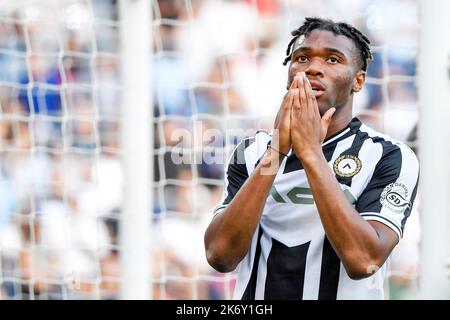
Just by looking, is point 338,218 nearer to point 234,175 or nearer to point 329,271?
point 329,271

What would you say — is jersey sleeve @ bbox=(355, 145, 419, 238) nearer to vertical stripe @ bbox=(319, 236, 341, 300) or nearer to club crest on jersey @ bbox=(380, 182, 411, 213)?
club crest on jersey @ bbox=(380, 182, 411, 213)

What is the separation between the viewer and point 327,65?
1.93 metres

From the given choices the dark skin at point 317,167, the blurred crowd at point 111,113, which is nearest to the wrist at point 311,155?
the dark skin at point 317,167

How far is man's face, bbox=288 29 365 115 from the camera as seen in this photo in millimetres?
1927

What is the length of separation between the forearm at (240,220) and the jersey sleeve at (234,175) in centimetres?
12

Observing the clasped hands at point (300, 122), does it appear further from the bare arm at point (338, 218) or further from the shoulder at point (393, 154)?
the shoulder at point (393, 154)

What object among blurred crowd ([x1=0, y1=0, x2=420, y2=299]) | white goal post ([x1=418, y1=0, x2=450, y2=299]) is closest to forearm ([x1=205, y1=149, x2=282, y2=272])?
white goal post ([x1=418, y1=0, x2=450, y2=299])

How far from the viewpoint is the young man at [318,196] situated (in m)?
1.81

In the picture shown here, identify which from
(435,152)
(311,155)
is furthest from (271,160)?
(435,152)

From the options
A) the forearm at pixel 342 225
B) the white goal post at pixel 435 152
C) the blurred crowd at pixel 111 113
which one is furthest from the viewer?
the blurred crowd at pixel 111 113

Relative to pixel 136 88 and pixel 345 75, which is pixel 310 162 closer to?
pixel 345 75

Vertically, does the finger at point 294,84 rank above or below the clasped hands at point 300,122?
above

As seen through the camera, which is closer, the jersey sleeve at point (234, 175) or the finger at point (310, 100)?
the finger at point (310, 100)

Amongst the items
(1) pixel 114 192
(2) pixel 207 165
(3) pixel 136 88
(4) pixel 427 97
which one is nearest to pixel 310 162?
(4) pixel 427 97
